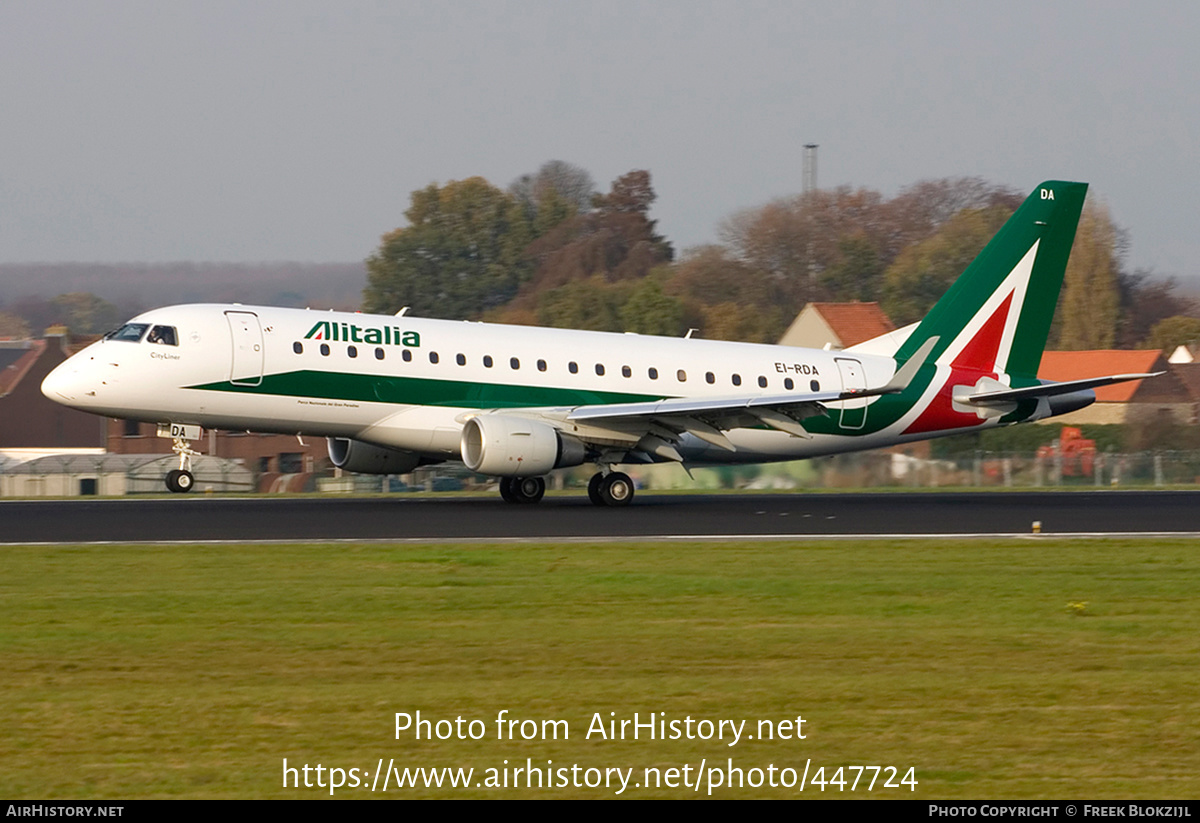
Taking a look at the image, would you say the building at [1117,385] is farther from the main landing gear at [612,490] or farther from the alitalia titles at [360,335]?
the alitalia titles at [360,335]

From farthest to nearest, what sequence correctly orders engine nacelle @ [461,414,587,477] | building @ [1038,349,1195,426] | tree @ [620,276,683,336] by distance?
tree @ [620,276,683,336], building @ [1038,349,1195,426], engine nacelle @ [461,414,587,477]

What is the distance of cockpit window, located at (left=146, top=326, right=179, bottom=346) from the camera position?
27.0 meters

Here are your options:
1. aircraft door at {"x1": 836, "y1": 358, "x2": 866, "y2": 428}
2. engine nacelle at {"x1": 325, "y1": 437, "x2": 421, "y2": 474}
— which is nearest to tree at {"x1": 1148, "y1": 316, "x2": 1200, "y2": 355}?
aircraft door at {"x1": 836, "y1": 358, "x2": 866, "y2": 428}

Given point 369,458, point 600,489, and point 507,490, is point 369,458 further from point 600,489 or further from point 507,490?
point 600,489

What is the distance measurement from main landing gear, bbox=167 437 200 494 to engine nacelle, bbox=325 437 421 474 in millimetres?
2770

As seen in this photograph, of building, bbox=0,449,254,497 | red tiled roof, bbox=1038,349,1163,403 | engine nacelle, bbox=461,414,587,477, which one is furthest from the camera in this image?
red tiled roof, bbox=1038,349,1163,403

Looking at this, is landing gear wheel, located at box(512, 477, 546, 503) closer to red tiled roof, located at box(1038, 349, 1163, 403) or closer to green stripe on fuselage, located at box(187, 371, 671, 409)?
green stripe on fuselage, located at box(187, 371, 671, 409)

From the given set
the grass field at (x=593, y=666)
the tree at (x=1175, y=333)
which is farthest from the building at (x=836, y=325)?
the grass field at (x=593, y=666)

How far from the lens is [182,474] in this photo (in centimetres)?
2758

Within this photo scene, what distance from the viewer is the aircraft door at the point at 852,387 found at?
3144 centimetres

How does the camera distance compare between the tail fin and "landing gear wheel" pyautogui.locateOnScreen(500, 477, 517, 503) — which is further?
the tail fin

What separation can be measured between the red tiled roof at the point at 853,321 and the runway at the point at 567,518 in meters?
39.2
